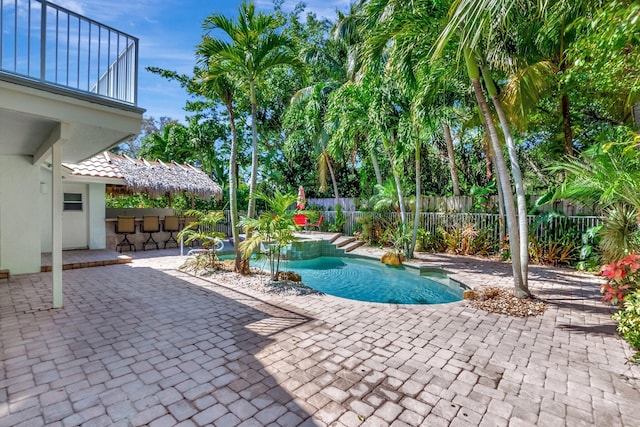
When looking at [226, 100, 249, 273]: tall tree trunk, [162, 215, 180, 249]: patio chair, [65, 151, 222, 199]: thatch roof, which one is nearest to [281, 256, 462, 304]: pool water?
[226, 100, 249, 273]: tall tree trunk

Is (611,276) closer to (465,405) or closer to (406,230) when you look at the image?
(465,405)

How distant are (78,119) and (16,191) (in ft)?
15.7

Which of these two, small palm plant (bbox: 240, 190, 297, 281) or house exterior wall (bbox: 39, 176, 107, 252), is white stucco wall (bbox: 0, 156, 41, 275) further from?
small palm plant (bbox: 240, 190, 297, 281)

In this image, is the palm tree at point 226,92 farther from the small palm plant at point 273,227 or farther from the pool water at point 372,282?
the pool water at point 372,282

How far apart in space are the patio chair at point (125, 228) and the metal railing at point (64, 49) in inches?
293

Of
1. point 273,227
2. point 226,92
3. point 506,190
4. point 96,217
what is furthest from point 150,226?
point 506,190

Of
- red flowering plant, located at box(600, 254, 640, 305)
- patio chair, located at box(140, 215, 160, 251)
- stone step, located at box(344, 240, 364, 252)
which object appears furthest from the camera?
stone step, located at box(344, 240, 364, 252)

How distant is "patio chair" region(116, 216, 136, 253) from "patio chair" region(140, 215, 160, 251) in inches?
15.4

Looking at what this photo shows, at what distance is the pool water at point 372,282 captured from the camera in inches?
282

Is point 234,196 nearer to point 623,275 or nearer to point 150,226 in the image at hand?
point 150,226

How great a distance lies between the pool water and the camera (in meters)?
7.15

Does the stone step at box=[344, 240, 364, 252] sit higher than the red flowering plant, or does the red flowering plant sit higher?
the red flowering plant

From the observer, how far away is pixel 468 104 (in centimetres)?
982

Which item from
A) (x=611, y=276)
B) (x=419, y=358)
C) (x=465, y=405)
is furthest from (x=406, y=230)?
(x=465, y=405)
